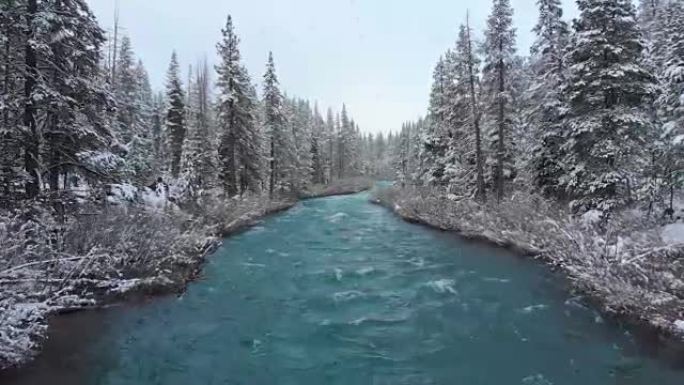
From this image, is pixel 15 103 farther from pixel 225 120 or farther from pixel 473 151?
pixel 473 151

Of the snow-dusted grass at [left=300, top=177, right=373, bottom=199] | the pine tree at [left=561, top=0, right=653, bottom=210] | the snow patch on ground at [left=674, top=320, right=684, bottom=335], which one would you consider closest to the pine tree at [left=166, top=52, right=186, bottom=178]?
the snow-dusted grass at [left=300, top=177, right=373, bottom=199]

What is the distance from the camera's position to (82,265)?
10930mm

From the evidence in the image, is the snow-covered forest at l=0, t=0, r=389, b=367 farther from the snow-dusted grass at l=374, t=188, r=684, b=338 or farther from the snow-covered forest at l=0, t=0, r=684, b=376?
the snow-dusted grass at l=374, t=188, r=684, b=338

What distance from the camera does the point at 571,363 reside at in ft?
29.7

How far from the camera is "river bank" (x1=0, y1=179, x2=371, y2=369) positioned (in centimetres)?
776

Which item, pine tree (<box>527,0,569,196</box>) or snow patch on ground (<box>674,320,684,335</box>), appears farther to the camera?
pine tree (<box>527,0,569,196</box>)

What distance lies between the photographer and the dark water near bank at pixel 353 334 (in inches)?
335

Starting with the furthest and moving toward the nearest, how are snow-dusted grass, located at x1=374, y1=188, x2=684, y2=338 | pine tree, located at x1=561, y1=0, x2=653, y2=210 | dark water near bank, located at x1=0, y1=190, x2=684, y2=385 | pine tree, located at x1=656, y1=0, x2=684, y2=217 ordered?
1. pine tree, located at x1=561, y1=0, x2=653, y2=210
2. pine tree, located at x1=656, y1=0, x2=684, y2=217
3. snow-dusted grass, located at x1=374, y1=188, x2=684, y2=338
4. dark water near bank, located at x1=0, y1=190, x2=684, y2=385

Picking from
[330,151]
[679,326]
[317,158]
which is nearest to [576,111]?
[679,326]

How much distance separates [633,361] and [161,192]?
22862 millimetres

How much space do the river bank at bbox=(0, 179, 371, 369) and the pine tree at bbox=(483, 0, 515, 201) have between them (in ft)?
61.6

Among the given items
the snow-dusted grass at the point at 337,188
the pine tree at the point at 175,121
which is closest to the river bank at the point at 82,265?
the pine tree at the point at 175,121

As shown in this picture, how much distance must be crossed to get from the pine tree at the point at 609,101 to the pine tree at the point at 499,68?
8152 millimetres

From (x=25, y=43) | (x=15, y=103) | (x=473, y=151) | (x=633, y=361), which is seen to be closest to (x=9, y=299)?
(x=15, y=103)
